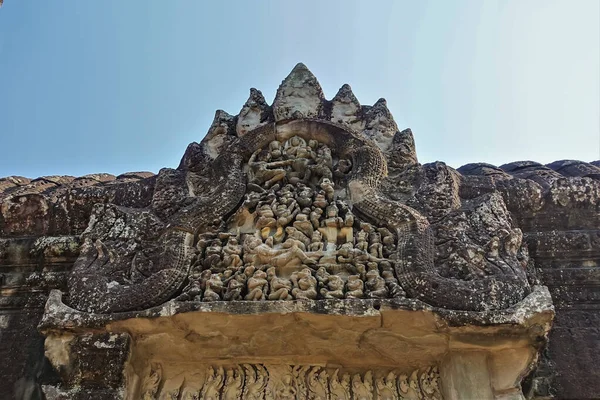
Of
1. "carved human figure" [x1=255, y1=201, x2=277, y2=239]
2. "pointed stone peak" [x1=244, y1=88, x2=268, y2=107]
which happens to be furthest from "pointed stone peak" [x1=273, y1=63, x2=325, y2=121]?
"carved human figure" [x1=255, y1=201, x2=277, y2=239]

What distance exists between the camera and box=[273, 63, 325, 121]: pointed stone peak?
514 cm

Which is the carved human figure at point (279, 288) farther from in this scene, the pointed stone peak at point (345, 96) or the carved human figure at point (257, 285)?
the pointed stone peak at point (345, 96)

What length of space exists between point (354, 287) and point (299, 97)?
2278mm

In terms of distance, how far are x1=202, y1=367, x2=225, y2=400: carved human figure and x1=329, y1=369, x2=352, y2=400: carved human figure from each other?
2.49 ft

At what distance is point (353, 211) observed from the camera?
428 cm

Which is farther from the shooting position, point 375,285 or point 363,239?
point 363,239

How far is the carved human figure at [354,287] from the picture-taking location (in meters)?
3.60

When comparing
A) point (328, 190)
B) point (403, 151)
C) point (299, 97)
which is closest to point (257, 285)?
point (328, 190)

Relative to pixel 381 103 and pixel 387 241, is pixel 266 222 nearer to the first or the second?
pixel 387 241

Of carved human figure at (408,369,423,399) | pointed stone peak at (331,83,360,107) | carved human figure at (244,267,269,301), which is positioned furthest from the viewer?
pointed stone peak at (331,83,360,107)

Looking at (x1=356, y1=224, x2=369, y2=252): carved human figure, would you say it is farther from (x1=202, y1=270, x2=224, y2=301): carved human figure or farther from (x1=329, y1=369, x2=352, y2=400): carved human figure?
A: (x1=202, y1=270, x2=224, y2=301): carved human figure

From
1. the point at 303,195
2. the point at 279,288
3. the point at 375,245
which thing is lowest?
the point at 279,288

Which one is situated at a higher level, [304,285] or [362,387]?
[304,285]

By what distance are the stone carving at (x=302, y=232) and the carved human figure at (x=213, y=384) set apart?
643 mm
